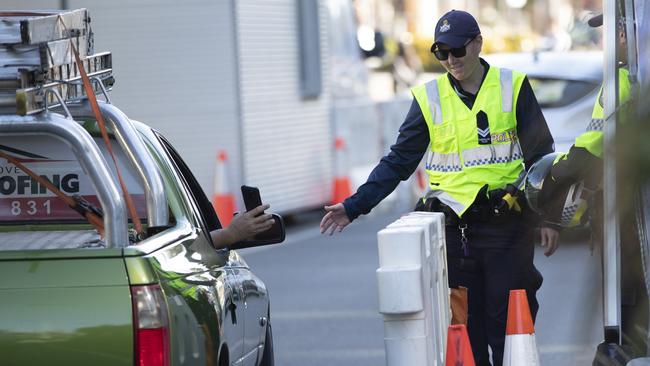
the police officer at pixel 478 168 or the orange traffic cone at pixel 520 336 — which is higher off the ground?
the police officer at pixel 478 168

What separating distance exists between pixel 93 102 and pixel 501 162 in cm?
209

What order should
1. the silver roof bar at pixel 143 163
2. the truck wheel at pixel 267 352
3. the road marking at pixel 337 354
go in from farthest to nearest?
the road marking at pixel 337 354, the truck wheel at pixel 267 352, the silver roof bar at pixel 143 163

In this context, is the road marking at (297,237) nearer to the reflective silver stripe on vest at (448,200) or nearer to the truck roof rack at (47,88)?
the reflective silver stripe on vest at (448,200)

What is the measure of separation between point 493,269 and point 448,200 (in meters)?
0.35

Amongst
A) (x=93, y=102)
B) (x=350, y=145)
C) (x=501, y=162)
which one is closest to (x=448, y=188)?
(x=501, y=162)

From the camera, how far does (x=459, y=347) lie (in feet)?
14.4

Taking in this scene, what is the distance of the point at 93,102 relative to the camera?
391cm

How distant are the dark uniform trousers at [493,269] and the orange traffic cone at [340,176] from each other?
13270 mm

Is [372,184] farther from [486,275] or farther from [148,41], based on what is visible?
[148,41]

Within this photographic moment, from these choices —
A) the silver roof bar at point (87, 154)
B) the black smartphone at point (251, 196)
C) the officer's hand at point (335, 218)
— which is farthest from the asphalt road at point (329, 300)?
the silver roof bar at point (87, 154)

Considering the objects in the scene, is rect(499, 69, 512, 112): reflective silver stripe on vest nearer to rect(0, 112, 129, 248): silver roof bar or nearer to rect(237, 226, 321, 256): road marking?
rect(0, 112, 129, 248): silver roof bar

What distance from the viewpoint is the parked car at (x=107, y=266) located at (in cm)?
327

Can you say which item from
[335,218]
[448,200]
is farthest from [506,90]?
[335,218]

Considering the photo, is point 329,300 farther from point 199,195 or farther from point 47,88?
point 47,88
